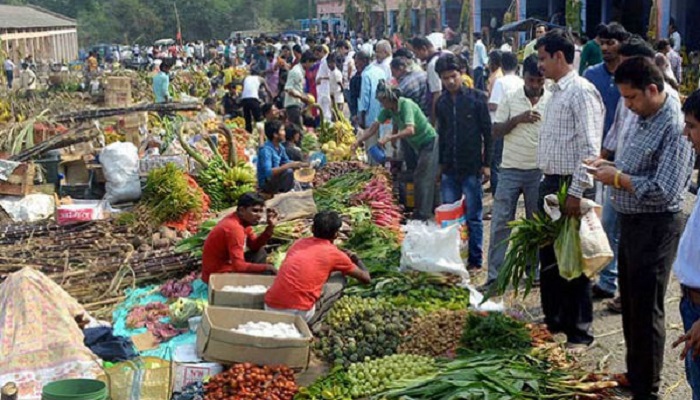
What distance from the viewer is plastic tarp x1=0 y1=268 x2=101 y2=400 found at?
5.30m

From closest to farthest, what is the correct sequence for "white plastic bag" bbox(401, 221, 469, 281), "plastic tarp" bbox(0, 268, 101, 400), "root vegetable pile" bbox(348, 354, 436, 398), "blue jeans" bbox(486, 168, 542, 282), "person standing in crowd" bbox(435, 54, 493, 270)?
"root vegetable pile" bbox(348, 354, 436, 398) < "plastic tarp" bbox(0, 268, 101, 400) < "white plastic bag" bbox(401, 221, 469, 281) < "blue jeans" bbox(486, 168, 542, 282) < "person standing in crowd" bbox(435, 54, 493, 270)

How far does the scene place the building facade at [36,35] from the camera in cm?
4097

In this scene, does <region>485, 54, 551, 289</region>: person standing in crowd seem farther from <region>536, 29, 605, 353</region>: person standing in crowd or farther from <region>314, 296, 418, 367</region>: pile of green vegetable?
<region>314, 296, 418, 367</region>: pile of green vegetable

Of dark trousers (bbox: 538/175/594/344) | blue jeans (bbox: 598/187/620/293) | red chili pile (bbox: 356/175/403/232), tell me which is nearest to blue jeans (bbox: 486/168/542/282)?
blue jeans (bbox: 598/187/620/293)

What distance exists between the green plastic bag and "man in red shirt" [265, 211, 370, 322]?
1535 mm

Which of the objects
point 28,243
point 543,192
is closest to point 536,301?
point 543,192

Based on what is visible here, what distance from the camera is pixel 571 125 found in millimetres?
5922

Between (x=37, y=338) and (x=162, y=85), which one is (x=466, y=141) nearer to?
(x=37, y=338)

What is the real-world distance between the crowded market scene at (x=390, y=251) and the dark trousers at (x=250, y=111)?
13.6 ft

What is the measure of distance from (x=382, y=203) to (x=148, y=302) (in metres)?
2.80

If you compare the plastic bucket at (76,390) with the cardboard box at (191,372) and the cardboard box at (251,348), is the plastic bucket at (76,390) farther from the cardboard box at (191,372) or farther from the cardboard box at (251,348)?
the cardboard box at (251,348)

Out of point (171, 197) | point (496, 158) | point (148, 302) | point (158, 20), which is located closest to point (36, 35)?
point (158, 20)

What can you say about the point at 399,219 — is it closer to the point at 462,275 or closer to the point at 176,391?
the point at 462,275

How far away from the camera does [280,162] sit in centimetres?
931
